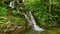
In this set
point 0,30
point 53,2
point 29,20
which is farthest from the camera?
point 53,2

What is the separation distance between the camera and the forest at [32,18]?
14.8 m

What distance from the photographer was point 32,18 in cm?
1783

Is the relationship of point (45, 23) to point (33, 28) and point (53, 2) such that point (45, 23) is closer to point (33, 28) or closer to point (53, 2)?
point (33, 28)

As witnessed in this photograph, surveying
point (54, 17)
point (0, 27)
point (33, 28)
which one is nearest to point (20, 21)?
point (33, 28)

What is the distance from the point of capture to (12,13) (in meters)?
17.2

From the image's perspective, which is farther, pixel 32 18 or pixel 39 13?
pixel 39 13

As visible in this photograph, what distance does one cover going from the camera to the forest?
582 inches

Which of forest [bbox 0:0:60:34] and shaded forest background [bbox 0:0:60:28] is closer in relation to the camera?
forest [bbox 0:0:60:34]

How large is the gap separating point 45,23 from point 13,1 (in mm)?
6468

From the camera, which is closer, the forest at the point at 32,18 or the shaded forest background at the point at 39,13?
the forest at the point at 32,18

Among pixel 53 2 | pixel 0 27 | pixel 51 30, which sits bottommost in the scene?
pixel 51 30

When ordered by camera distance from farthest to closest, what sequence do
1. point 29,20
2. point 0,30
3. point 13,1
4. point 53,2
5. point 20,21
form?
point 13,1 < point 53,2 < point 29,20 < point 20,21 < point 0,30

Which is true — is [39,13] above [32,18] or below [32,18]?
above

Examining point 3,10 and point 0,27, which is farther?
point 3,10
